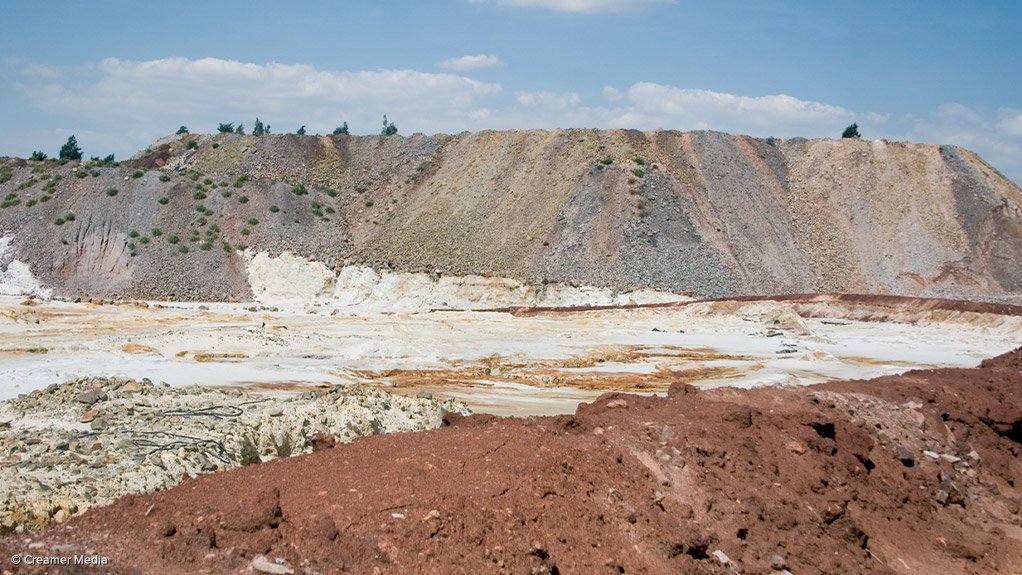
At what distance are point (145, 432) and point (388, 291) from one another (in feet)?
128

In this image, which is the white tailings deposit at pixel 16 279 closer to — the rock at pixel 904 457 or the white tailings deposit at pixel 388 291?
the white tailings deposit at pixel 388 291

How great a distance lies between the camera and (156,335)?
28.7 meters

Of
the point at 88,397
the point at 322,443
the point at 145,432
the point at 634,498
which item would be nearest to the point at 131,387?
the point at 88,397

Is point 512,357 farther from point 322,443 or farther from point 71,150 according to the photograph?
point 71,150

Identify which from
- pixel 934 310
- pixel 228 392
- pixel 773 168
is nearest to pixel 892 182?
pixel 773 168

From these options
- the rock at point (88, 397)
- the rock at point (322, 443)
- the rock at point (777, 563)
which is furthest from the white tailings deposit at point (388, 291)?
the rock at point (777, 563)

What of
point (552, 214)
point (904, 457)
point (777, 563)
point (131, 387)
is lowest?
point (777, 563)

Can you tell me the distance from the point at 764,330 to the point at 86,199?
126ft

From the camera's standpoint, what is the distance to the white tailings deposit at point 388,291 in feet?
162

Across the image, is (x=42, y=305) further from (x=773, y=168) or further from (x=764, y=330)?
(x=773, y=168)

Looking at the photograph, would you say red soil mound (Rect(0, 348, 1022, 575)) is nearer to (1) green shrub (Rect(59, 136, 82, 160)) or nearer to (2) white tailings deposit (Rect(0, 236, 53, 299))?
(2) white tailings deposit (Rect(0, 236, 53, 299))

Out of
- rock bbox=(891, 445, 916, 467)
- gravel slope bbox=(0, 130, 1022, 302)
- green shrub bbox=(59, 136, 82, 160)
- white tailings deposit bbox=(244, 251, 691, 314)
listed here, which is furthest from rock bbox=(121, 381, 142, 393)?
green shrub bbox=(59, 136, 82, 160)

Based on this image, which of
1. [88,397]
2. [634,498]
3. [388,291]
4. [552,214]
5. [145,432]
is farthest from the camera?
[552,214]

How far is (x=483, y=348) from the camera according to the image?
3114 centimetres
